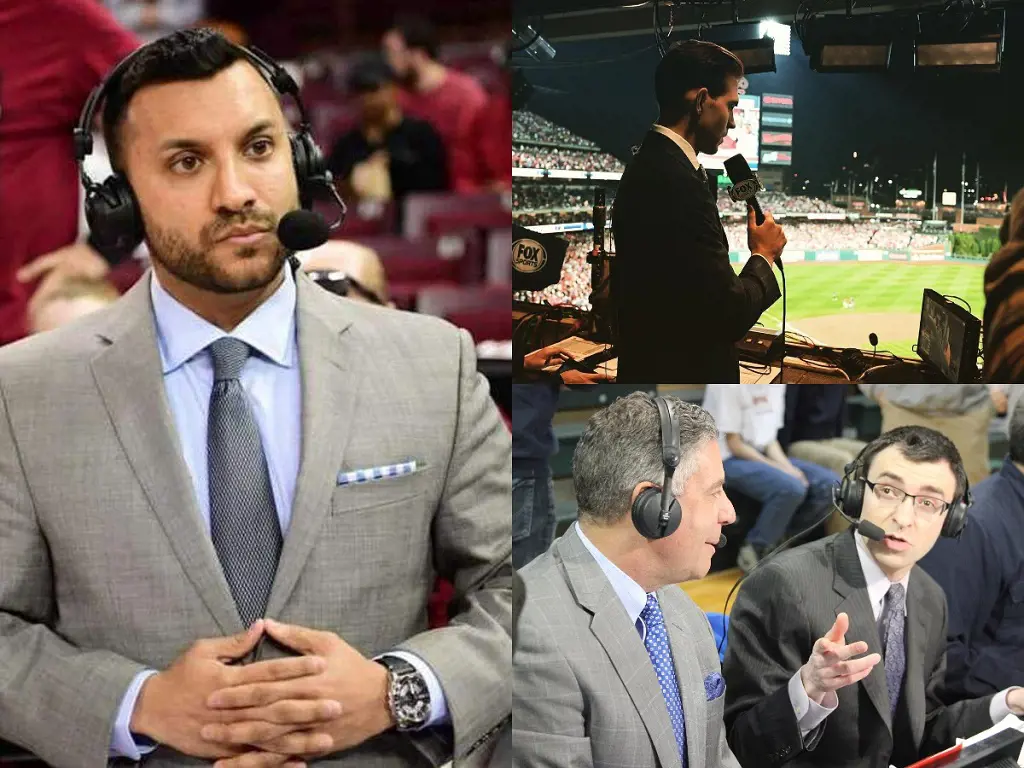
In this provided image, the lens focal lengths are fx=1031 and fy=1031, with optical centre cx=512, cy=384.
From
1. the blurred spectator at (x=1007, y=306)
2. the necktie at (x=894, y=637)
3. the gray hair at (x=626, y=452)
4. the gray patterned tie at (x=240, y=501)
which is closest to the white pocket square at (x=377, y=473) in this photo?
the gray patterned tie at (x=240, y=501)

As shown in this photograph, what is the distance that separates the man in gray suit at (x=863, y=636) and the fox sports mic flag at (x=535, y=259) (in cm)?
76

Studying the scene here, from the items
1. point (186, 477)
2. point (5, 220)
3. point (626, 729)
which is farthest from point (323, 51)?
point (626, 729)

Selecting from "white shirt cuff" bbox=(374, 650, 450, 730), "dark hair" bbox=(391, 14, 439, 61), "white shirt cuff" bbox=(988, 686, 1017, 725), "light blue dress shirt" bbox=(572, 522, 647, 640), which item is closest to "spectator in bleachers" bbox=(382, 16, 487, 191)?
"dark hair" bbox=(391, 14, 439, 61)

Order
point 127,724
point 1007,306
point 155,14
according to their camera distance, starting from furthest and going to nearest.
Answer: point 1007,306 < point 155,14 < point 127,724

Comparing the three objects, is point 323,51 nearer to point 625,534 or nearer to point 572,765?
point 625,534

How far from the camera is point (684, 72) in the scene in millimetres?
2123

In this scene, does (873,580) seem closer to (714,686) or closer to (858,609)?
(858,609)

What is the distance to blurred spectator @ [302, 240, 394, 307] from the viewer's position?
2.04 meters

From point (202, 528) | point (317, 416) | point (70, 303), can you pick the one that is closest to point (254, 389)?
point (317, 416)

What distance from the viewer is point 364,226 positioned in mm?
2037

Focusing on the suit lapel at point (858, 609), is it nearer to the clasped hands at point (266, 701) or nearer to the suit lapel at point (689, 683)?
the suit lapel at point (689, 683)

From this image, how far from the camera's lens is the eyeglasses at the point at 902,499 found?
2219 millimetres

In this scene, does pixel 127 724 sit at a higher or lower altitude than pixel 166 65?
lower

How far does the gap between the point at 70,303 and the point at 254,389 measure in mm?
425
